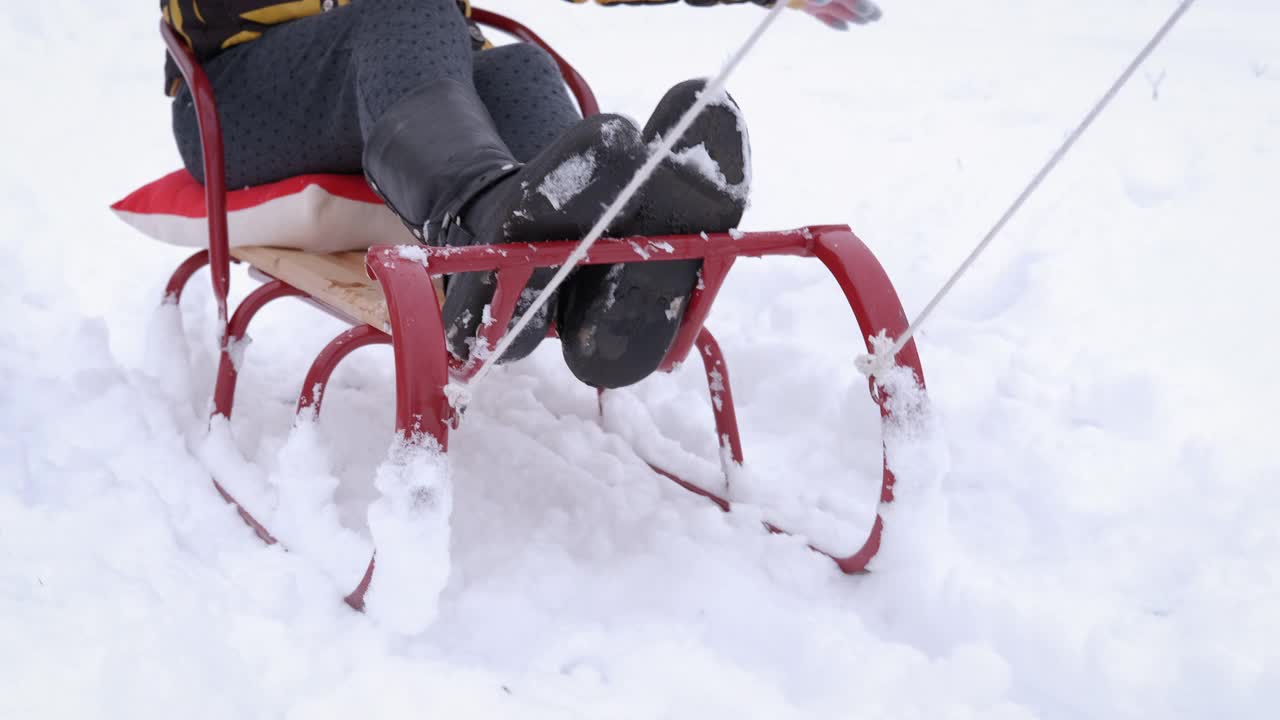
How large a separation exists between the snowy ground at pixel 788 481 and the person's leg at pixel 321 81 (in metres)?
0.32

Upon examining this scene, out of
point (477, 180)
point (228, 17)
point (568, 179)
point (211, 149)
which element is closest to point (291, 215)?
point (211, 149)

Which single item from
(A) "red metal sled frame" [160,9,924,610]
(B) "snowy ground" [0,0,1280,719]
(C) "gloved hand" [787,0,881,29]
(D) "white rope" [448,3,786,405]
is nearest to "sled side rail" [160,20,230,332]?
(A) "red metal sled frame" [160,9,924,610]

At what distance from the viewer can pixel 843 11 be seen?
1.14m

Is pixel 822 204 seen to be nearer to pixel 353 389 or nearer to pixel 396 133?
pixel 353 389

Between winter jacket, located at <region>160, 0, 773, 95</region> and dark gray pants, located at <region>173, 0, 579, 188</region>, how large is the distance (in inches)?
0.7

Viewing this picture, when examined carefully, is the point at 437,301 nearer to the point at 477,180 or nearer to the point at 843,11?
the point at 477,180

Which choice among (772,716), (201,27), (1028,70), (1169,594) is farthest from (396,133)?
(1028,70)

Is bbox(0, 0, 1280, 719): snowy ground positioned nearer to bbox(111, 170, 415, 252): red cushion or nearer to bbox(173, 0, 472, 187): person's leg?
bbox(111, 170, 415, 252): red cushion

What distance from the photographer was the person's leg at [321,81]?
946 mm

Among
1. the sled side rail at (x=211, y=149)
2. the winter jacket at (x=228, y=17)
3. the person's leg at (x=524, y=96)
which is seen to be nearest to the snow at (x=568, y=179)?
the person's leg at (x=524, y=96)

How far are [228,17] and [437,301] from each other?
0.61 meters

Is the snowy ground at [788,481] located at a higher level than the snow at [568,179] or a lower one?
lower

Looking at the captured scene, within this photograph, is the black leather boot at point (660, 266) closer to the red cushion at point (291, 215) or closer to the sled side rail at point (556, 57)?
the red cushion at point (291, 215)

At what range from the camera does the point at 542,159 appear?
75cm
